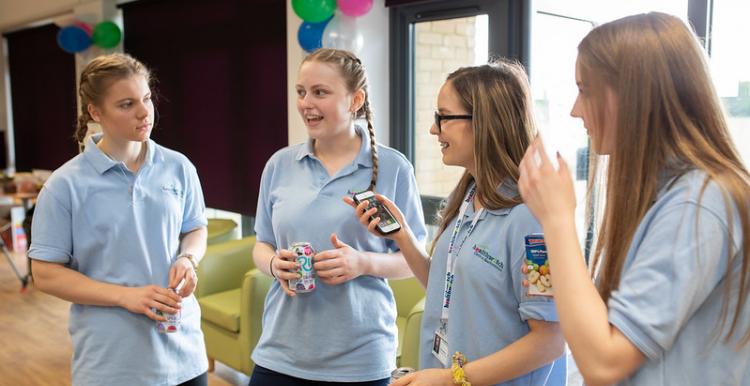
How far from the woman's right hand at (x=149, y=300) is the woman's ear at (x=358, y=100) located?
701 millimetres

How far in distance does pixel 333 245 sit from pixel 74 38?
4.90 metres

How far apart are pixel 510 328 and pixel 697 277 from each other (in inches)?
18.2

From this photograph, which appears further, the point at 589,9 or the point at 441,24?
the point at 441,24

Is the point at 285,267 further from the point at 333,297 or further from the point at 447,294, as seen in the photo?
the point at 447,294

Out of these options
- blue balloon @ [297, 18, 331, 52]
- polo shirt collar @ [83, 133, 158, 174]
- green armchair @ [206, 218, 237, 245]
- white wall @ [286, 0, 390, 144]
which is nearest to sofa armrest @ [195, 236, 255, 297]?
green armchair @ [206, 218, 237, 245]

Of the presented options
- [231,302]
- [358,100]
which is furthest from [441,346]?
[231,302]

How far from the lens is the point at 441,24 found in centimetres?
369

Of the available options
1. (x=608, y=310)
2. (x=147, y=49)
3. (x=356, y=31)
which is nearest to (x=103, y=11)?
(x=147, y=49)

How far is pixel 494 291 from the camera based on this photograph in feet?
4.18

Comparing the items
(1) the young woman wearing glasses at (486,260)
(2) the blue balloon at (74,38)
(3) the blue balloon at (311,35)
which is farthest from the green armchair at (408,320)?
(2) the blue balloon at (74,38)

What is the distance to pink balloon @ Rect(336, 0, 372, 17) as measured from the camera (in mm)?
3471

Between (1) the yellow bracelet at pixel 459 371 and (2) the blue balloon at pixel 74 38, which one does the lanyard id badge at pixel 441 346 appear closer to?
(1) the yellow bracelet at pixel 459 371

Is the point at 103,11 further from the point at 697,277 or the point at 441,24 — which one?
the point at 697,277

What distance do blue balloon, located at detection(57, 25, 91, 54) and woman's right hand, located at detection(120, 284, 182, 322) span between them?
15.3 ft
